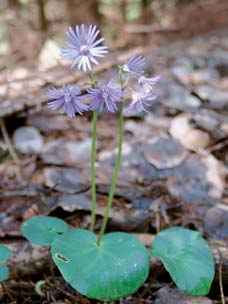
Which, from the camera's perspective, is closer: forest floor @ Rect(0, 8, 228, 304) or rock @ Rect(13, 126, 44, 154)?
forest floor @ Rect(0, 8, 228, 304)

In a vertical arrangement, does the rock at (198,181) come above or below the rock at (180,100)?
below

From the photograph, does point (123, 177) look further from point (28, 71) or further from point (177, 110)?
point (28, 71)

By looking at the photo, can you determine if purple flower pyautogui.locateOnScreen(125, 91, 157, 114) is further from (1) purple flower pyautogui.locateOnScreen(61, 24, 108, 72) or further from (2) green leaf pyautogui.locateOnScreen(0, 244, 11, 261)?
(2) green leaf pyautogui.locateOnScreen(0, 244, 11, 261)

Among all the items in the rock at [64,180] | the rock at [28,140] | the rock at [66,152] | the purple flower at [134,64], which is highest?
the purple flower at [134,64]

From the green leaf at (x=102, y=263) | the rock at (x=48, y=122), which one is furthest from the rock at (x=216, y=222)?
the rock at (x=48, y=122)

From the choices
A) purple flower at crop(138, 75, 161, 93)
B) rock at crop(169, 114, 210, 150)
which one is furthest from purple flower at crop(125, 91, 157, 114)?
rock at crop(169, 114, 210, 150)

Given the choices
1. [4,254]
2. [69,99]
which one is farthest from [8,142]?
[69,99]

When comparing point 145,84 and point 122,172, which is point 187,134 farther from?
point 145,84

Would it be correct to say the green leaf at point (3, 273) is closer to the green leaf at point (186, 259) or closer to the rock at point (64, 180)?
the green leaf at point (186, 259)
